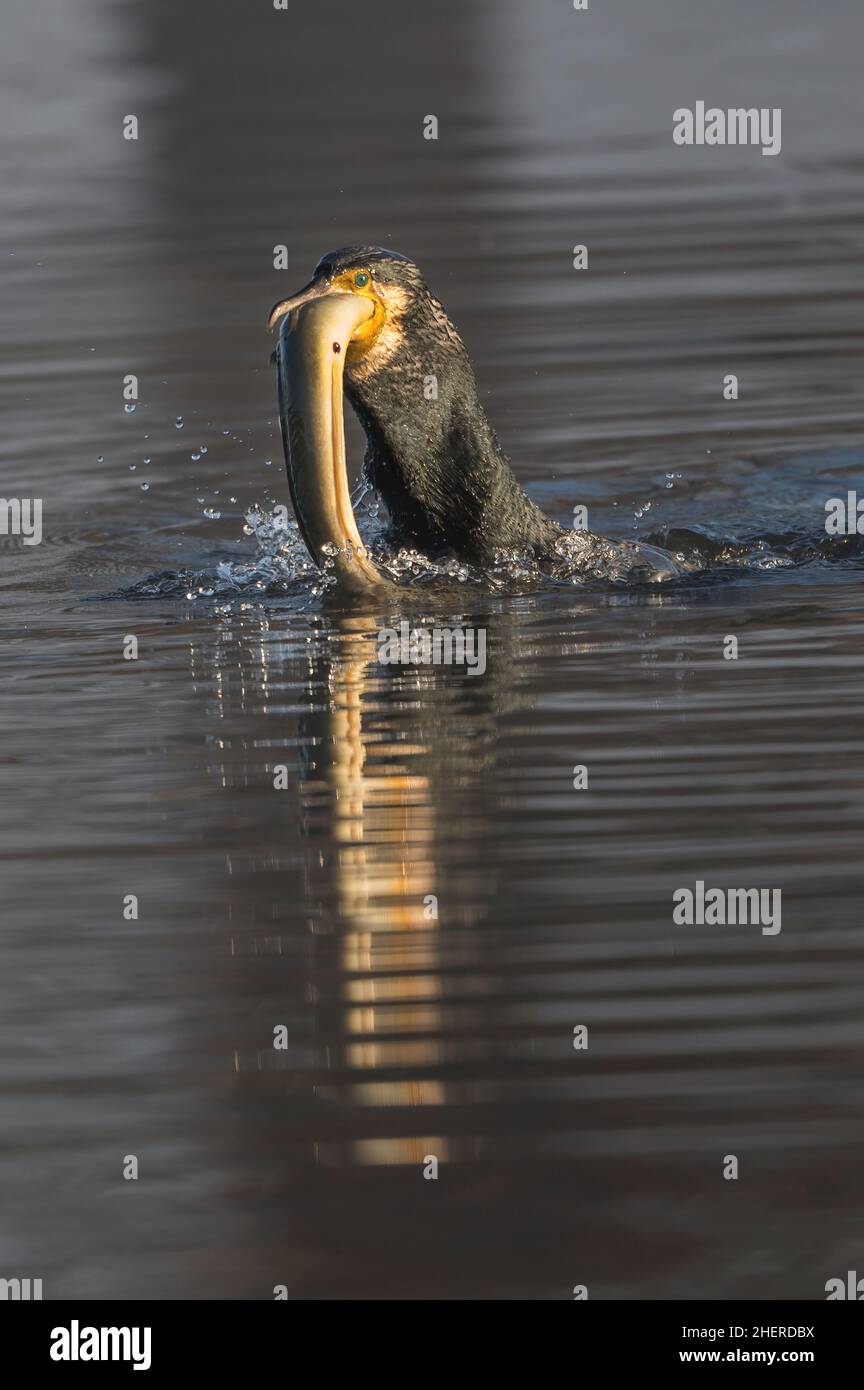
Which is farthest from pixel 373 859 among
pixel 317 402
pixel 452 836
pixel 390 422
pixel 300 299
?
pixel 390 422

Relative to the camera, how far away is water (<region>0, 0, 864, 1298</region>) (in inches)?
149

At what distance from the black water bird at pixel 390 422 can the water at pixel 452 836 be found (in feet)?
0.87

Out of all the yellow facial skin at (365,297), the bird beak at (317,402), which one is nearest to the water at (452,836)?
the bird beak at (317,402)

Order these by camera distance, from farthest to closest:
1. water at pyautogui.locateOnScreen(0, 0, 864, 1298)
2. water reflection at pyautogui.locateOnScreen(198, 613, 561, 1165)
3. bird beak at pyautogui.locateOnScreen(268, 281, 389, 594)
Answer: bird beak at pyautogui.locateOnScreen(268, 281, 389, 594), water reflection at pyautogui.locateOnScreen(198, 613, 561, 1165), water at pyautogui.locateOnScreen(0, 0, 864, 1298)

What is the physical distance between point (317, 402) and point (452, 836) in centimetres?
195

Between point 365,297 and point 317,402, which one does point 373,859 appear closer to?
point 317,402

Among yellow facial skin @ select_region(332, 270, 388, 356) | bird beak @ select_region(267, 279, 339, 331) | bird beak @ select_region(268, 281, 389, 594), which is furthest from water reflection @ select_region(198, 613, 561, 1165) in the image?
bird beak @ select_region(267, 279, 339, 331)

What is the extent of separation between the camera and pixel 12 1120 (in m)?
4.14

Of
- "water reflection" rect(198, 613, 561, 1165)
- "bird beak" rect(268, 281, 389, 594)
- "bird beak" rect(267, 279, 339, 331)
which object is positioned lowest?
"water reflection" rect(198, 613, 561, 1165)

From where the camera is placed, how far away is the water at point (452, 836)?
3791 mm

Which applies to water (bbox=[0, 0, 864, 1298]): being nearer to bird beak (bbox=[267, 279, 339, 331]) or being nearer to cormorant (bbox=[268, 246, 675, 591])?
cormorant (bbox=[268, 246, 675, 591])

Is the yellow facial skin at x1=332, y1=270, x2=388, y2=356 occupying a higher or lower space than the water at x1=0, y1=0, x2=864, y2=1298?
higher
